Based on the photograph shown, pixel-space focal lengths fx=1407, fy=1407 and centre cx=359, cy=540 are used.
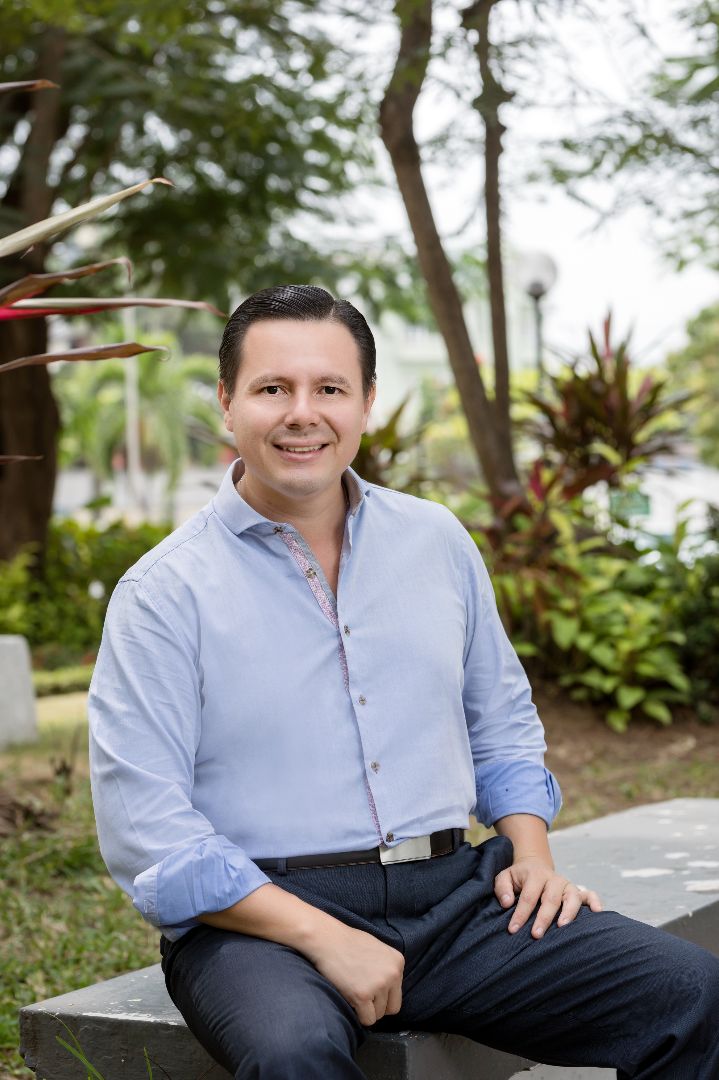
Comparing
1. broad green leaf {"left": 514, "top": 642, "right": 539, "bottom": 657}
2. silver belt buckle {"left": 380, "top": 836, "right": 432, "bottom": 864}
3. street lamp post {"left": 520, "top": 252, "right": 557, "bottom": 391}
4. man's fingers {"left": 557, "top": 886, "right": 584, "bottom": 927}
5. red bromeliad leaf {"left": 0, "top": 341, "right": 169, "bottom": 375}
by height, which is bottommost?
Result: broad green leaf {"left": 514, "top": 642, "right": 539, "bottom": 657}

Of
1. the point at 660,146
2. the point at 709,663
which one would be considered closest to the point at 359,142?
the point at 660,146

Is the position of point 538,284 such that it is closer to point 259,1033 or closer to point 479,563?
point 479,563

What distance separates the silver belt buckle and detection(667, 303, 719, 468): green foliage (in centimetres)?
3281

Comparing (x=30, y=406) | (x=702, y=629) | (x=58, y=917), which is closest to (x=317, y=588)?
(x=58, y=917)

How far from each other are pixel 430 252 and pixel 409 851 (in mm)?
6315

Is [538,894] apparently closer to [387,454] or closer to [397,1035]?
[397,1035]

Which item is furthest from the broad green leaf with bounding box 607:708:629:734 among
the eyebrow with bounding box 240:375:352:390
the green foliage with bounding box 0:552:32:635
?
the green foliage with bounding box 0:552:32:635

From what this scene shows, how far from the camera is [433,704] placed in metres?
2.35

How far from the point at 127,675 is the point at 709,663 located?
603 cm

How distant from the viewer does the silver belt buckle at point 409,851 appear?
88.0 inches

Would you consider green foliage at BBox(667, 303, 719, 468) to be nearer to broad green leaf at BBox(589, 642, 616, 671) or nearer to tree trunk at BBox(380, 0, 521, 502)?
tree trunk at BBox(380, 0, 521, 502)

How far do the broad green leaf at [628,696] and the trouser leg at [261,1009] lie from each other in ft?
17.9

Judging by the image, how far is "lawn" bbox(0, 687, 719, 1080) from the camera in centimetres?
384

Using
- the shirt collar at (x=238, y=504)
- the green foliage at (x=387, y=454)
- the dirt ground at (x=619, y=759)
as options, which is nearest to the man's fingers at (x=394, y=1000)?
the shirt collar at (x=238, y=504)
